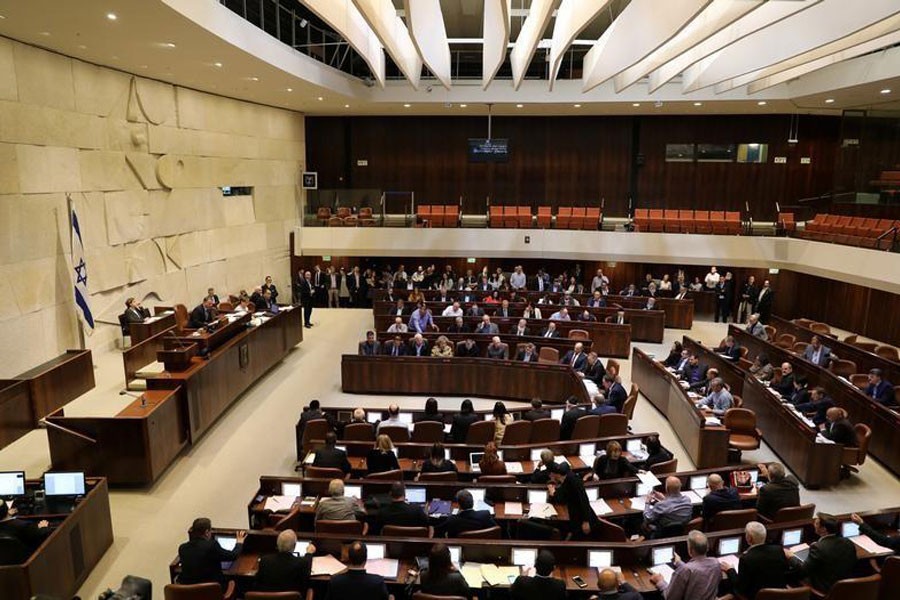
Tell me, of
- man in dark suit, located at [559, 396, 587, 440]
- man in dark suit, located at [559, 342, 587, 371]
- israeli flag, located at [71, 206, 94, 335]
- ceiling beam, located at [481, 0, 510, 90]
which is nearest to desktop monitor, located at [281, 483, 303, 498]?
man in dark suit, located at [559, 396, 587, 440]

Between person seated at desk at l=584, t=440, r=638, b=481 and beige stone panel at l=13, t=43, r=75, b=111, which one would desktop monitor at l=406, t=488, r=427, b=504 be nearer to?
person seated at desk at l=584, t=440, r=638, b=481

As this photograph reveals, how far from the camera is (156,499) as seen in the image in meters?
7.93

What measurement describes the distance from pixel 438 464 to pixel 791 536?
343 centimetres

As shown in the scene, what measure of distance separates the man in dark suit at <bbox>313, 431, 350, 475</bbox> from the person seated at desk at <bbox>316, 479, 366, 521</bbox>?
1.23 m

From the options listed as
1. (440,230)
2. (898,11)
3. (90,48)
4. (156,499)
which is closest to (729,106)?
(440,230)

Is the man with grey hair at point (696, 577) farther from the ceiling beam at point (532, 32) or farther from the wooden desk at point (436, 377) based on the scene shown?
the wooden desk at point (436, 377)

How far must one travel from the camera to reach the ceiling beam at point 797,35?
7.90 m

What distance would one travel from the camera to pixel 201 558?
511 centimetres

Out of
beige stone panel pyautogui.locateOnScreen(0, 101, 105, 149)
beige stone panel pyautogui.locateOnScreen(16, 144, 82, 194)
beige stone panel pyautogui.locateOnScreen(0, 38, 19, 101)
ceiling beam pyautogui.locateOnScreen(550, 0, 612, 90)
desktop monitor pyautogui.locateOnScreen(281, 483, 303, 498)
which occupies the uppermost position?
ceiling beam pyautogui.locateOnScreen(550, 0, 612, 90)

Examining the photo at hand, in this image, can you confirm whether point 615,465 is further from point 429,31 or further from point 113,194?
point 113,194

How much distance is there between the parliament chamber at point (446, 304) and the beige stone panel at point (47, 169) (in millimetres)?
49

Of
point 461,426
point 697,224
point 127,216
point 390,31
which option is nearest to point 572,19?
point 390,31

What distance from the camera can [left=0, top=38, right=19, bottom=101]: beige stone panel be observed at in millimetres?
9742

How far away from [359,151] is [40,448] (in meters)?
15.9
